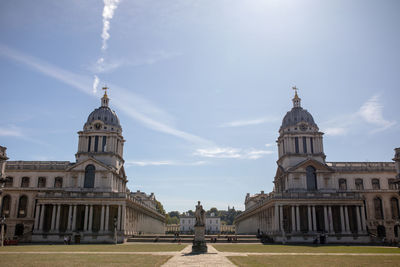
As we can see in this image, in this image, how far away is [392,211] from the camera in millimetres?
81812

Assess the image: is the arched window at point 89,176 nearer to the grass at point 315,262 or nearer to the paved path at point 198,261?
the paved path at point 198,261

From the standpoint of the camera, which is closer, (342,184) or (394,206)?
(394,206)

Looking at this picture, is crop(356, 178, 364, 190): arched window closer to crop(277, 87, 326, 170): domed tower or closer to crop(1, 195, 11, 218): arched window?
crop(277, 87, 326, 170): domed tower

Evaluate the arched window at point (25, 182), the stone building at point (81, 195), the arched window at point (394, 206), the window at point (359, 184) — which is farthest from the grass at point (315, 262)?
the arched window at point (25, 182)

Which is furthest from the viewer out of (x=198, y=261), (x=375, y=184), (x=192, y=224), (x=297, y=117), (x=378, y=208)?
(x=192, y=224)

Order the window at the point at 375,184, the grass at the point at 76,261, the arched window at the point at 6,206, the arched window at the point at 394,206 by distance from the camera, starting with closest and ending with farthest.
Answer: the grass at the point at 76,261
the arched window at the point at 394,206
the arched window at the point at 6,206
the window at the point at 375,184

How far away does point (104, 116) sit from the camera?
279 feet

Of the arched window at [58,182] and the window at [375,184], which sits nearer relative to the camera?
the window at [375,184]

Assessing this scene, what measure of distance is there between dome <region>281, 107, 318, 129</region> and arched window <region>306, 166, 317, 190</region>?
11.5 meters

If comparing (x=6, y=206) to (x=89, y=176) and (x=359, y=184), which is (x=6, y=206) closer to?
(x=89, y=176)

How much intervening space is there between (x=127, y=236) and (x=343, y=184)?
5151 centimetres

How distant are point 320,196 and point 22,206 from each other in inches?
2638

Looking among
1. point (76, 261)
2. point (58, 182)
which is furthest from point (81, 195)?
point (76, 261)

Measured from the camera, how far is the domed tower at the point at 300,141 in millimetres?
81562
